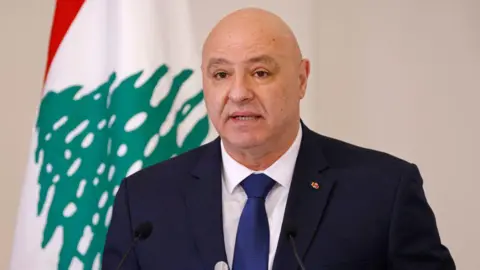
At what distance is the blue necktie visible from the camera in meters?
1.67

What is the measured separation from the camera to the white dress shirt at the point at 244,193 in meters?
1.76

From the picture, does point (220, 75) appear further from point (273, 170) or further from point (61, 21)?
point (61, 21)

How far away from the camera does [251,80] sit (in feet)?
5.70

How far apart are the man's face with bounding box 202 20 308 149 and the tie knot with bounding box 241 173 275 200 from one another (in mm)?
96

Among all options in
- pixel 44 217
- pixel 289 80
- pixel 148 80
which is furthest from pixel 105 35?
pixel 289 80

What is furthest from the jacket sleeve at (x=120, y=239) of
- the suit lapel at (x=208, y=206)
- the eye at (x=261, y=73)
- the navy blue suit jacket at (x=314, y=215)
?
the eye at (x=261, y=73)

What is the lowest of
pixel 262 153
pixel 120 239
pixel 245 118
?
pixel 120 239

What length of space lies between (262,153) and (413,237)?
44 cm

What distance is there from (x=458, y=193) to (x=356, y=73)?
0.71 m

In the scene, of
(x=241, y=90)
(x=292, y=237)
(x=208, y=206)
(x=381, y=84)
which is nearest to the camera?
(x=292, y=237)

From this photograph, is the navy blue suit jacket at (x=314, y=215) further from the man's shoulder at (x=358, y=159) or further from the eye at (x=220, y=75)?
the eye at (x=220, y=75)

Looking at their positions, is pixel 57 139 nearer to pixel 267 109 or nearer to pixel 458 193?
pixel 267 109

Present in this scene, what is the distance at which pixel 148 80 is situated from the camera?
93.0 inches

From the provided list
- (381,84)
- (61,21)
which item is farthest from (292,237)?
(381,84)
